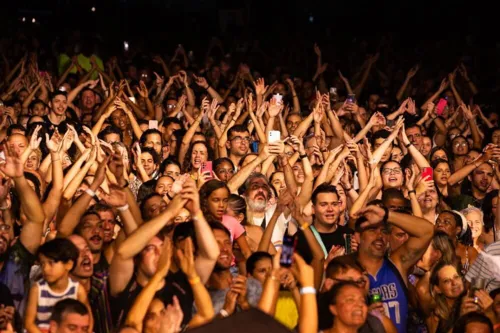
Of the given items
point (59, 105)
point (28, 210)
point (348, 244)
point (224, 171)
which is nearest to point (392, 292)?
point (348, 244)

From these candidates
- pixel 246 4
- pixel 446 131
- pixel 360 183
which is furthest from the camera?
pixel 246 4

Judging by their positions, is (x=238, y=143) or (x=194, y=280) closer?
(x=194, y=280)

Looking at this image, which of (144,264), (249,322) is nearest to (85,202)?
(144,264)

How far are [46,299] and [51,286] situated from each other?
9 centimetres

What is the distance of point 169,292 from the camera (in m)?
6.25

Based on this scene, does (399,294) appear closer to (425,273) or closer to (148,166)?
(425,273)

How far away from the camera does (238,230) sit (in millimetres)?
7648

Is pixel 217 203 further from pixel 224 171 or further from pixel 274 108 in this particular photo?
pixel 274 108

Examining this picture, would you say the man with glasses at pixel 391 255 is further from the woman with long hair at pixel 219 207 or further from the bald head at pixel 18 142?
the bald head at pixel 18 142

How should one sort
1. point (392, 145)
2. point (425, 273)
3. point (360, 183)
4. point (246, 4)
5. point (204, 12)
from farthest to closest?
1. point (204, 12)
2. point (246, 4)
3. point (392, 145)
4. point (360, 183)
5. point (425, 273)

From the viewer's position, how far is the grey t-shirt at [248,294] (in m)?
6.36

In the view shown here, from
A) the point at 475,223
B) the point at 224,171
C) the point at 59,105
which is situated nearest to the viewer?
the point at 475,223

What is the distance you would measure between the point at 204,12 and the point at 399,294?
18568mm

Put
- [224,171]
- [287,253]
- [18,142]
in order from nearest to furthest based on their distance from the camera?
1. [287,253]
2. [18,142]
3. [224,171]
